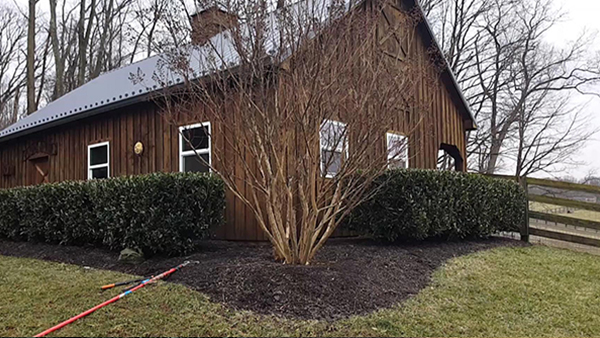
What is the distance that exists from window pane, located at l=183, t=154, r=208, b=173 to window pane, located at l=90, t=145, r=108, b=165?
8.59ft

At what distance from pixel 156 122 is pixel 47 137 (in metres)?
4.33

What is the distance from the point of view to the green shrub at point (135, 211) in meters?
5.50

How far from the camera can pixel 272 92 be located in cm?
462

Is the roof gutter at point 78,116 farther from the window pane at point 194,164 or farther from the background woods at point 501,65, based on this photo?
the background woods at point 501,65

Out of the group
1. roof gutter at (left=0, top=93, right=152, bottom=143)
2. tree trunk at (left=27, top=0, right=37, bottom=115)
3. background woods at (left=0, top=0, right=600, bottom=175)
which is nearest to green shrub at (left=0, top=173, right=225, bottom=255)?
roof gutter at (left=0, top=93, right=152, bottom=143)

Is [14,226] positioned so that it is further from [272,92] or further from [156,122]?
[272,92]

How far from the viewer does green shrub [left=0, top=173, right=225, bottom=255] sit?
550cm

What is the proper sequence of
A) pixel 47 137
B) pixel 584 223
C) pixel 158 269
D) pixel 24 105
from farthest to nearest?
pixel 24 105
pixel 47 137
pixel 584 223
pixel 158 269

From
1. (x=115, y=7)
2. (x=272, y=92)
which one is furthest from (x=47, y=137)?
(x=115, y=7)

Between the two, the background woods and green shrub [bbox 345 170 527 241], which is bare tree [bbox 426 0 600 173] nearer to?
the background woods

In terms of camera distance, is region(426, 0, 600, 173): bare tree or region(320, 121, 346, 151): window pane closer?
region(320, 121, 346, 151): window pane

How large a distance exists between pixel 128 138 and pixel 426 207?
6.09 m

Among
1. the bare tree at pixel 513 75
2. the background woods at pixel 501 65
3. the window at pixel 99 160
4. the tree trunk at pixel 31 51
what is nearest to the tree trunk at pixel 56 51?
the background woods at pixel 501 65

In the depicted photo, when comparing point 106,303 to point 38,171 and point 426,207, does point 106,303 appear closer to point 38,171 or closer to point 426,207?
point 426,207
